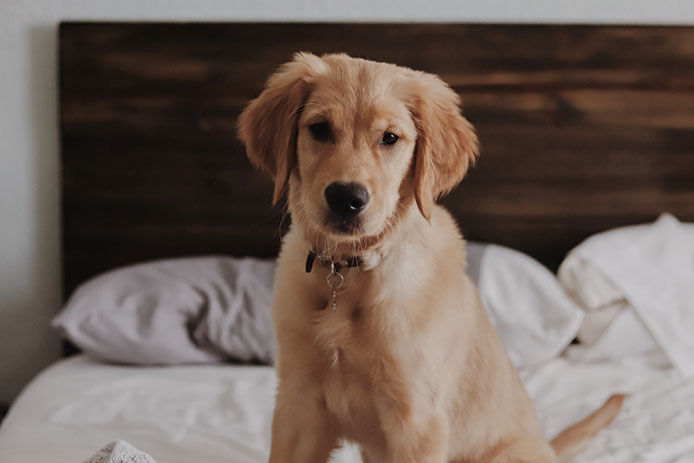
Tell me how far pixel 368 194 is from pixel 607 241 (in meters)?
1.48

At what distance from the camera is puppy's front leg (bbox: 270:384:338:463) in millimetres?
1439

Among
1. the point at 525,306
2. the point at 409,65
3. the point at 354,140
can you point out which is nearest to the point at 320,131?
the point at 354,140

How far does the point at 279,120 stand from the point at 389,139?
225 millimetres

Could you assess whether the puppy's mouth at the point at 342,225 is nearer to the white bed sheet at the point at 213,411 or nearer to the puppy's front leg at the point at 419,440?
the puppy's front leg at the point at 419,440

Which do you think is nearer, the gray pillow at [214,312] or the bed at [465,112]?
the gray pillow at [214,312]

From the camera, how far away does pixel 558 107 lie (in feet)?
9.04

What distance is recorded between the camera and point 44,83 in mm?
2678

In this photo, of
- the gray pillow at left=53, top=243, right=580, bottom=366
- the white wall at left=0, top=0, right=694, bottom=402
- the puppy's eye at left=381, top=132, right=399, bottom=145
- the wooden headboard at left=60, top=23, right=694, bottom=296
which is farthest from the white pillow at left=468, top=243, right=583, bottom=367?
the puppy's eye at left=381, top=132, right=399, bottom=145

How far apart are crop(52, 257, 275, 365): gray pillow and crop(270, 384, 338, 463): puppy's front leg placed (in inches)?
33.4

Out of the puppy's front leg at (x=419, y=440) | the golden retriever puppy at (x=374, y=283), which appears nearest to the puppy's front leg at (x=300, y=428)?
the golden retriever puppy at (x=374, y=283)

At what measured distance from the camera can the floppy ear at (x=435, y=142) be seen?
4.62 feet

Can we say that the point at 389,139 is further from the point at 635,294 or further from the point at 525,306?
the point at 635,294

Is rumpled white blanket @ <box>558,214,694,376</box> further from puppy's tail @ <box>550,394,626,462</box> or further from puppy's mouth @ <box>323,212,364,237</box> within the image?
puppy's mouth @ <box>323,212,364,237</box>

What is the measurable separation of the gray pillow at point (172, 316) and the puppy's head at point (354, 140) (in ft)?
3.12
